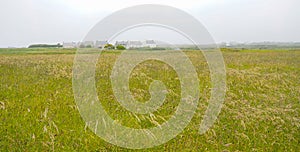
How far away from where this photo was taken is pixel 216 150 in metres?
3.81

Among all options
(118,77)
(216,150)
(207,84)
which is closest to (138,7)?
(216,150)

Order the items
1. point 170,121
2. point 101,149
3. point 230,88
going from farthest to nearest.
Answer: point 230,88 → point 170,121 → point 101,149

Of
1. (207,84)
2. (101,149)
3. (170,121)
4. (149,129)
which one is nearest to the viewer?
(101,149)

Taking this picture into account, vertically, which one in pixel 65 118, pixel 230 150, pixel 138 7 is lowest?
pixel 230 150

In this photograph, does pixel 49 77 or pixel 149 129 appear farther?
pixel 49 77

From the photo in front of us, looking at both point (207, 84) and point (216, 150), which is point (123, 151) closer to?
point (216, 150)

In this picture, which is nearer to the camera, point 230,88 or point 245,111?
point 245,111

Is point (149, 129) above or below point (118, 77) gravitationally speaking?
below

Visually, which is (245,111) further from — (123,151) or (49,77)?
(49,77)

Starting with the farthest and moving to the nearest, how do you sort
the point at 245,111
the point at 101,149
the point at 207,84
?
the point at 207,84 < the point at 245,111 < the point at 101,149

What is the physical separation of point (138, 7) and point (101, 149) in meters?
2.76

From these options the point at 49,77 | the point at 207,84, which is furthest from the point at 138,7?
the point at 49,77

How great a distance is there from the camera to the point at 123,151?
366 cm

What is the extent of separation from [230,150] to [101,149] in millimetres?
2199
